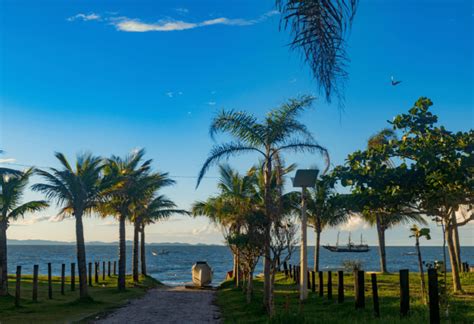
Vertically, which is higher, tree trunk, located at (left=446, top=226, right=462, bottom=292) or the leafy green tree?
the leafy green tree

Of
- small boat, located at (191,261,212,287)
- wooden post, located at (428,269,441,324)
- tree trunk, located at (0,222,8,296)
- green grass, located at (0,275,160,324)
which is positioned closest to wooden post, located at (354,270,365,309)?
wooden post, located at (428,269,441,324)

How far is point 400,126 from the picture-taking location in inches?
945

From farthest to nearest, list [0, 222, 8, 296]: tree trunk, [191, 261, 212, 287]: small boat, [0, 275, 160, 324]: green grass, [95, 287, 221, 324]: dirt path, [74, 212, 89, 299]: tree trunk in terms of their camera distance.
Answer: [191, 261, 212, 287]: small boat
[0, 222, 8, 296]: tree trunk
[74, 212, 89, 299]: tree trunk
[0, 275, 160, 324]: green grass
[95, 287, 221, 324]: dirt path

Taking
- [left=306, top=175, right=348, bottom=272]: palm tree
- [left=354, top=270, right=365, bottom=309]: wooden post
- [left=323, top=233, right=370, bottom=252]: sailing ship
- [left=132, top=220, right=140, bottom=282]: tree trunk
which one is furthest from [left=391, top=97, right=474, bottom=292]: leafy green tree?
[left=323, top=233, right=370, bottom=252]: sailing ship

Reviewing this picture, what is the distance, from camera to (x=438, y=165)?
21.5 m

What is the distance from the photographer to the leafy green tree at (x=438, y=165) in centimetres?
2123

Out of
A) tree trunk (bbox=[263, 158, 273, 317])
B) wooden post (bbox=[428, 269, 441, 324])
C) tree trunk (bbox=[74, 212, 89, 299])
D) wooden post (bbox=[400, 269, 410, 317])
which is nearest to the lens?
wooden post (bbox=[428, 269, 441, 324])

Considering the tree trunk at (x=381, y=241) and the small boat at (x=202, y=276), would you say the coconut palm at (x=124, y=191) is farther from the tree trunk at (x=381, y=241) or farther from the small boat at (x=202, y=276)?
the tree trunk at (x=381, y=241)

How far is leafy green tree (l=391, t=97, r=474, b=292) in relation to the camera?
69.7ft

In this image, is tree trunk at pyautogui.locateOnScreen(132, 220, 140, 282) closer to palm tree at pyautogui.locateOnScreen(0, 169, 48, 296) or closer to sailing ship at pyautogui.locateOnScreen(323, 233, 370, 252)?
palm tree at pyautogui.locateOnScreen(0, 169, 48, 296)

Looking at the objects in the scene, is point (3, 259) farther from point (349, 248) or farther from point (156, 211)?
point (349, 248)

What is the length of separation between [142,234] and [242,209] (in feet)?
70.5

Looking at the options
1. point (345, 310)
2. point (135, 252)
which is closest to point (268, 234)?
point (345, 310)

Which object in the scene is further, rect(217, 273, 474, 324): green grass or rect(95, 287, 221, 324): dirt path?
rect(95, 287, 221, 324): dirt path
